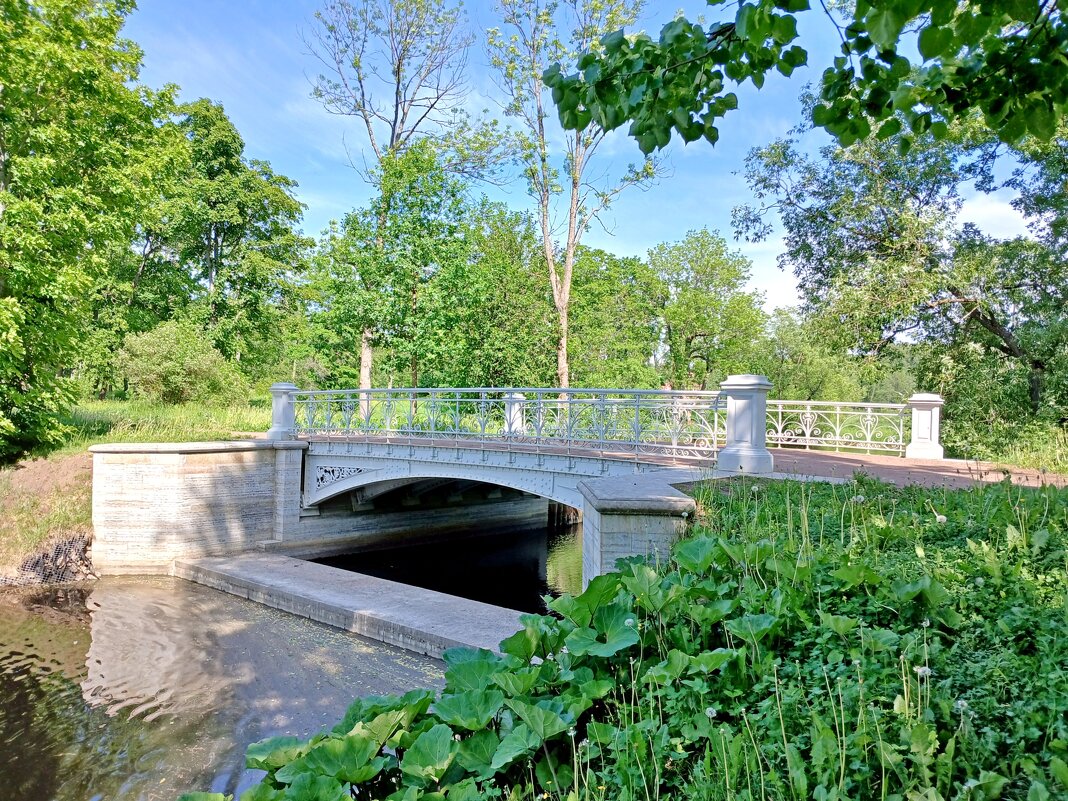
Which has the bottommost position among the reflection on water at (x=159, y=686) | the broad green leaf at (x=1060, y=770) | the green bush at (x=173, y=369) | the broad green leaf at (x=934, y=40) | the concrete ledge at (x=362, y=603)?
the reflection on water at (x=159, y=686)

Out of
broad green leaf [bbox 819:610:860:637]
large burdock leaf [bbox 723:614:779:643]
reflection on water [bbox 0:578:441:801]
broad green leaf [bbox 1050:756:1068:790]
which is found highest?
broad green leaf [bbox 819:610:860:637]

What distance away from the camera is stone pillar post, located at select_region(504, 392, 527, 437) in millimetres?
11525

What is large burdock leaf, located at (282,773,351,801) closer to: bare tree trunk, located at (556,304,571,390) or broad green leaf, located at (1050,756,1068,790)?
broad green leaf, located at (1050,756,1068,790)

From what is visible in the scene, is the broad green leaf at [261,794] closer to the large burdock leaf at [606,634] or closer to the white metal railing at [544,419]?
the large burdock leaf at [606,634]

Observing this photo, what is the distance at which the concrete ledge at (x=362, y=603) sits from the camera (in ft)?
27.0

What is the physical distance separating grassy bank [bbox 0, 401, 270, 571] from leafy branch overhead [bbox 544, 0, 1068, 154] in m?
13.8

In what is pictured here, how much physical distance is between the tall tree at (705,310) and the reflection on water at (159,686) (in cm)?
2143

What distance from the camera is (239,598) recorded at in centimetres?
1073

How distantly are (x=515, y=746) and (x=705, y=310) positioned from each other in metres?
26.8

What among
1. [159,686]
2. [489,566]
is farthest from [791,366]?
[159,686]

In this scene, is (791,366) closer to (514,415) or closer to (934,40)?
(514,415)

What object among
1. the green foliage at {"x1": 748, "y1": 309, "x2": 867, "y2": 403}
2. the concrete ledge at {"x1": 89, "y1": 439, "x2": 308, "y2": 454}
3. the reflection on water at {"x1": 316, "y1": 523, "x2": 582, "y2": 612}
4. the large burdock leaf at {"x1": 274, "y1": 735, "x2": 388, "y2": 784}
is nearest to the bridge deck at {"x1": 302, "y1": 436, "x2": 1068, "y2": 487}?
the reflection on water at {"x1": 316, "y1": 523, "x2": 582, "y2": 612}

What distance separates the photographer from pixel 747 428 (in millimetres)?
7523

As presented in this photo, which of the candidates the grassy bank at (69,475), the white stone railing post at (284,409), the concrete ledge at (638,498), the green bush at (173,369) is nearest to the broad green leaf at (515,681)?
the concrete ledge at (638,498)
